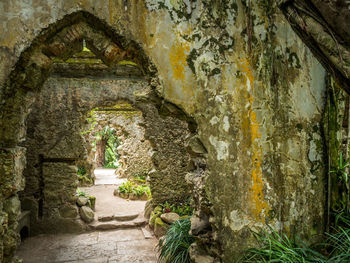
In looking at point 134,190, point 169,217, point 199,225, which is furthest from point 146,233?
point 199,225

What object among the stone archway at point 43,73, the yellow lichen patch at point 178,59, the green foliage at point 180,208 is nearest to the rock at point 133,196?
the green foliage at point 180,208

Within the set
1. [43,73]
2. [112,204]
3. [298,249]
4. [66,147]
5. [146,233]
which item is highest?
[43,73]

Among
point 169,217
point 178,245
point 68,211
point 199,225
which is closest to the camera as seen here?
point 199,225

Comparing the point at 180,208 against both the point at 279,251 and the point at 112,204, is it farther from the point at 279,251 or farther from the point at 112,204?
the point at 279,251

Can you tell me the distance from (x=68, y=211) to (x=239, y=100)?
4308 mm

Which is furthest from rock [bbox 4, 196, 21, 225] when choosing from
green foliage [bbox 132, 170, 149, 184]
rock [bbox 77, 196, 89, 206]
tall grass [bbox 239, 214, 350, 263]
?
green foliage [bbox 132, 170, 149, 184]

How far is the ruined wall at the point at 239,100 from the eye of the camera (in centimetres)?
210

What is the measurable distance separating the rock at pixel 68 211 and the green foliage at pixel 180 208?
5.93ft

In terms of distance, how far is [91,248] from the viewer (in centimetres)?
418

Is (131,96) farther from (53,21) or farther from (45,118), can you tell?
(53,21)

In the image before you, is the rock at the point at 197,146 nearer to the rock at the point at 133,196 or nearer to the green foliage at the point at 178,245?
the green foliage at the point at 178,245

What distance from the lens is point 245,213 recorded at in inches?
83.7

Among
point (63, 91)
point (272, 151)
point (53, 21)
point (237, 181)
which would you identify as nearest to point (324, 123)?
point (272, 151)

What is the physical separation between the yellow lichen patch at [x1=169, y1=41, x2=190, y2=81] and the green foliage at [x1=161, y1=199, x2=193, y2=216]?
3.46 meters
